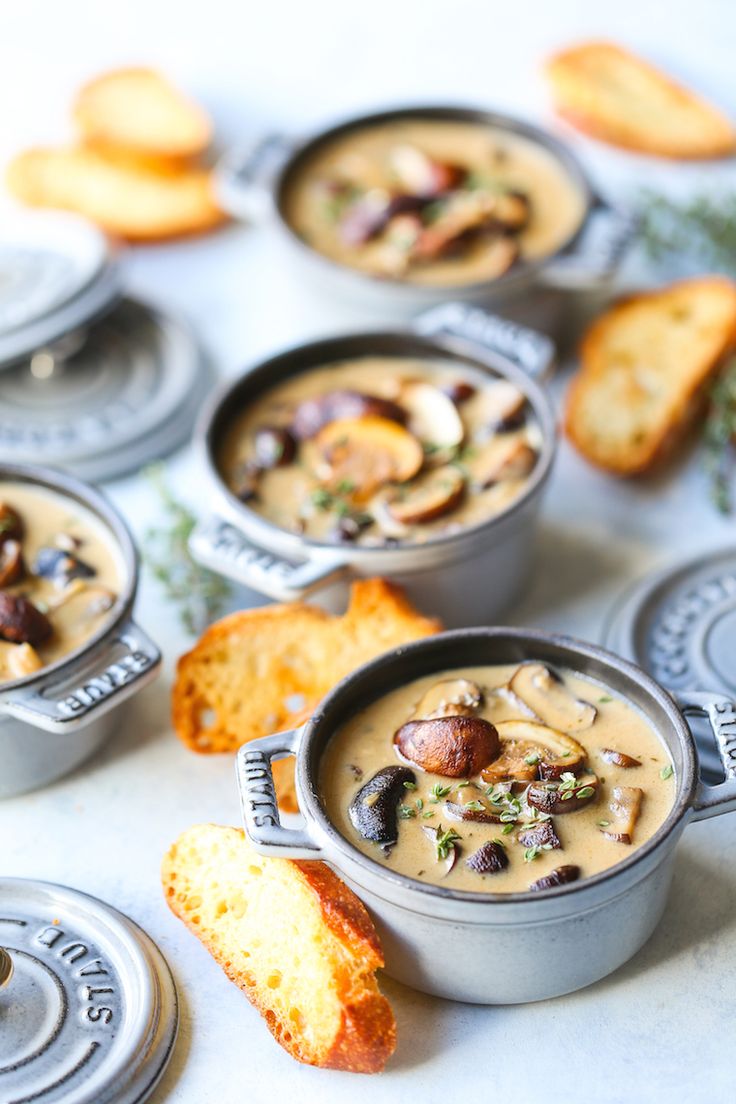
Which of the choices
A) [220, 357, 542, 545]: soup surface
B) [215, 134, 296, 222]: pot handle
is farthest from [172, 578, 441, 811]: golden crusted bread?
[215, 134, 296, 222]: pot handle

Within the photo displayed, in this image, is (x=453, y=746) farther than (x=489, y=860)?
Yes

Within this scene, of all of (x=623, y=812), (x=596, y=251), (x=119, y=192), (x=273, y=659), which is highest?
(x=596, y=251)

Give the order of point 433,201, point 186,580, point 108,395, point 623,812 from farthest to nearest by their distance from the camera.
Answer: point 433,201, point 108,395, point 186,580, point 623,812

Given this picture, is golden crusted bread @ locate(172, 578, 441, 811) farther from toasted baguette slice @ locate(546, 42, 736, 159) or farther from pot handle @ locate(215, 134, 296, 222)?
toasted baguette slice @ locate(546, 42, 736, 159)

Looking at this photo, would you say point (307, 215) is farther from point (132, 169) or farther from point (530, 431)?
point (530, 431)

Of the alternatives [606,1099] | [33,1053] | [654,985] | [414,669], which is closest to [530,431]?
[414,669]

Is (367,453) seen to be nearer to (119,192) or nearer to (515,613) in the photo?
(515,613)

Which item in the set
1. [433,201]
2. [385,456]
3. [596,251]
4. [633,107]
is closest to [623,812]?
[385,456]
